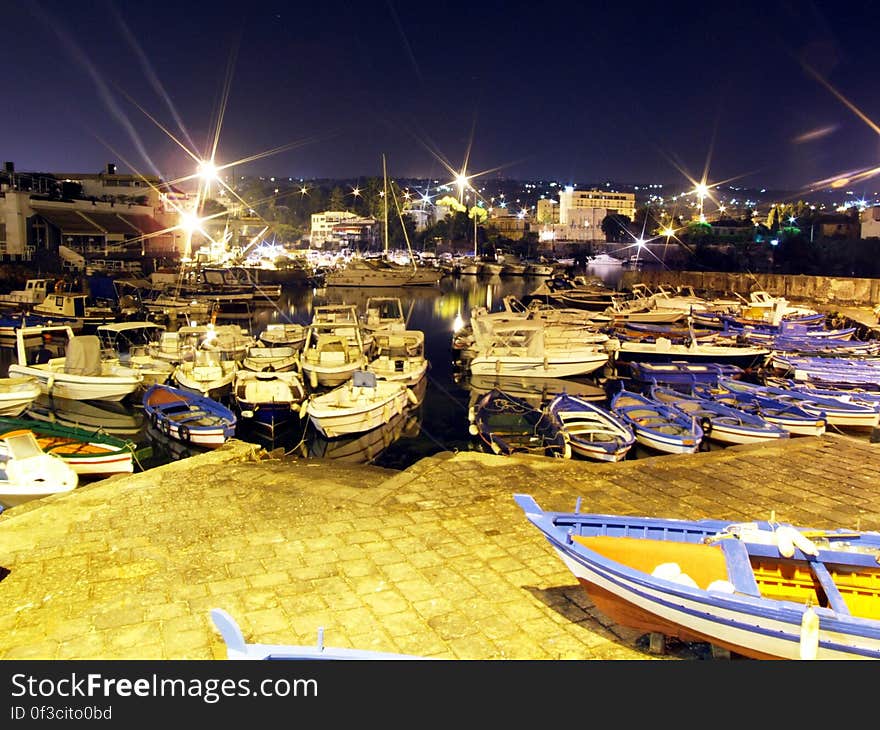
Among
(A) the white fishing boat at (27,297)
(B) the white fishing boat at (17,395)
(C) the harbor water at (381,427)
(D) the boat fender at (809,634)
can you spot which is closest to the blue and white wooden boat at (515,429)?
(C) the harbor water at (381,427)

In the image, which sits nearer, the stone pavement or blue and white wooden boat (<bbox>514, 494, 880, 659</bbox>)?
blue and white wooden boat (<bbox>514, 494, 880, 659</bbox>)

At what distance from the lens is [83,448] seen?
13.3 m

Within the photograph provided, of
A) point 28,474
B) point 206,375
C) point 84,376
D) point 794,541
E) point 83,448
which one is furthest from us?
point 206,375

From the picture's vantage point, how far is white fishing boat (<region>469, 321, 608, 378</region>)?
25.4 meters

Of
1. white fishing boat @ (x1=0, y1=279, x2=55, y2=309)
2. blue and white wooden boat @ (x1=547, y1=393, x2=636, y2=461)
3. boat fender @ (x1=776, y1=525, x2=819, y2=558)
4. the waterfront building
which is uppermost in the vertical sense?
the waterfront building

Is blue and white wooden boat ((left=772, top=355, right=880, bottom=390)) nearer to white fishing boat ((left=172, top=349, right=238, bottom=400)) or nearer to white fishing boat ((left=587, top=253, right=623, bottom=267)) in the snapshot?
white fishing boat ((left=172, top=349, right=238, bottom=400))

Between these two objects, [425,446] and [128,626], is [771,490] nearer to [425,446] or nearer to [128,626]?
[128,626]

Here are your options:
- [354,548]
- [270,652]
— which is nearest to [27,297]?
[354,548]

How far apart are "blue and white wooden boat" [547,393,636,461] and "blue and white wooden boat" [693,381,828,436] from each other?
4.29 meters

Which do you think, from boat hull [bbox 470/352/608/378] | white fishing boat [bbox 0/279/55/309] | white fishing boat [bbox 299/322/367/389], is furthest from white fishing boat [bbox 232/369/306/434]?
white fishing boat [bbox 0/279/55/309]

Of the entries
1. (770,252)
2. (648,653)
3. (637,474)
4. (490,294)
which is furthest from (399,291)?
(648,653)

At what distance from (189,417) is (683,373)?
17502 millimetres

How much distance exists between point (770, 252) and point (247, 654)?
9260 cm

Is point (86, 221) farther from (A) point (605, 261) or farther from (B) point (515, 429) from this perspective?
(A) point (605, 261)
